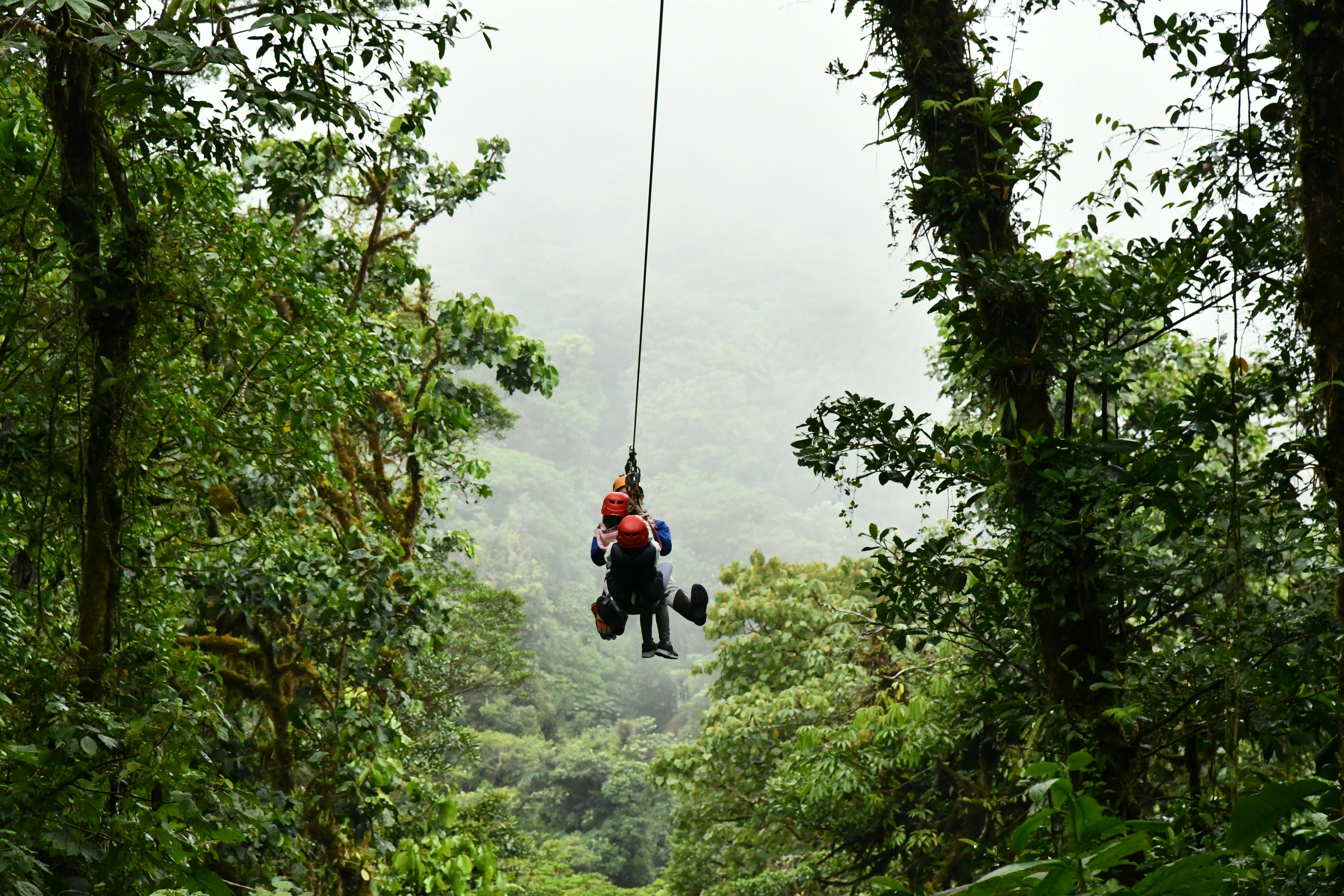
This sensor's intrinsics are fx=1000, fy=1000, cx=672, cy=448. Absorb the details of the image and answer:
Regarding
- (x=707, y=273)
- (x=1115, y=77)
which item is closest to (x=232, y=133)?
(x=1115, y=77)

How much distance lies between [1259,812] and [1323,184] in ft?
6.00

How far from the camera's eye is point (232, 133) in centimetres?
257

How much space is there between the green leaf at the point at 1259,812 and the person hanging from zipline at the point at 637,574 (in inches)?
109

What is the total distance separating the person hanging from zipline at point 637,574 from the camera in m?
3.67

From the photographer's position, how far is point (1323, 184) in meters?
2.15

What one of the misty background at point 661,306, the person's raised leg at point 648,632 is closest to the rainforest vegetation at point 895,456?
the person's raised leg at point 648,632

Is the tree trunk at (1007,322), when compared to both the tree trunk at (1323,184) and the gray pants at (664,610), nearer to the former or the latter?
the tree trunk at (1323,184)

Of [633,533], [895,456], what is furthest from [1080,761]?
[633,533]

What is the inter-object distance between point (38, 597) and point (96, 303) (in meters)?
0.69

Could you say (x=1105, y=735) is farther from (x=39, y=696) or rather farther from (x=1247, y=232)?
(x=39, y=696)

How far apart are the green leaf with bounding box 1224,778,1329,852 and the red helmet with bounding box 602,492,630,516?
2906 mm

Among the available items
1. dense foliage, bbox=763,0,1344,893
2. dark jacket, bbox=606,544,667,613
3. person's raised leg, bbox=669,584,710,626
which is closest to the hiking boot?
dark jacket, bbox=606,544,667,613

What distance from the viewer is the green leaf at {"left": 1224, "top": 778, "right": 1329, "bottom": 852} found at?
31.8 inches

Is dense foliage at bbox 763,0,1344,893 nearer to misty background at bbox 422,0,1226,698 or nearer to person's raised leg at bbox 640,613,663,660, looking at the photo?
person's raised leg at bbox 640,613,663,660
